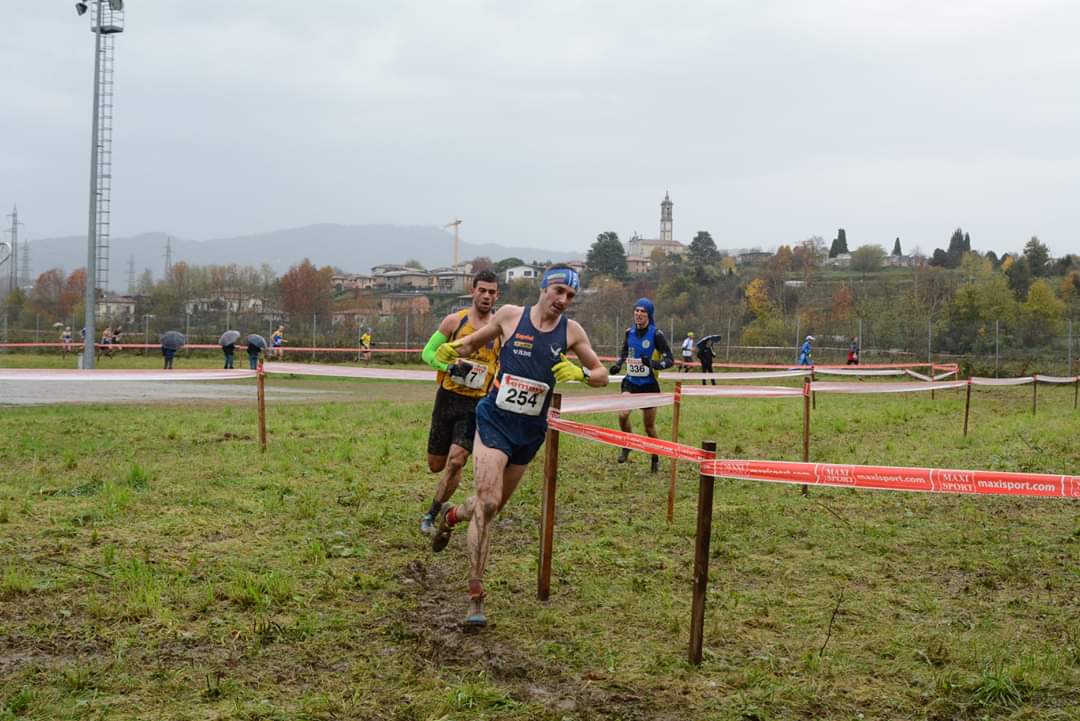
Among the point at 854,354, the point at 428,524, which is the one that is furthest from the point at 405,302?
the point at 428,524

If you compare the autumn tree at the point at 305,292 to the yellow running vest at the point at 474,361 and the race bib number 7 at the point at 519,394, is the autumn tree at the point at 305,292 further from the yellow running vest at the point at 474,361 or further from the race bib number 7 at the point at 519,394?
the race bib number 7 at the point at 519,394

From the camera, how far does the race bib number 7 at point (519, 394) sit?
5914 millimetres

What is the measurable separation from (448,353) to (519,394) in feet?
3.13

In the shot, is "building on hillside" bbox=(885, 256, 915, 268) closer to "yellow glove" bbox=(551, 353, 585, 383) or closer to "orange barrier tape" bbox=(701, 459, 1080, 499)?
"yellow glove" bbox=(551, 353, 585, 383)

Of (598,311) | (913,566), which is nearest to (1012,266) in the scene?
(598,311)

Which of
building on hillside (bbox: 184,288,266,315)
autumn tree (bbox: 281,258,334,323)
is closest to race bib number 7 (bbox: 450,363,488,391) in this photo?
autumn tree (bbox: 281,258,334,323)

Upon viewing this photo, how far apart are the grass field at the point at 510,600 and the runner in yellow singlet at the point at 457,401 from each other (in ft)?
2.15

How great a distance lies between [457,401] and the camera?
7.89 meters

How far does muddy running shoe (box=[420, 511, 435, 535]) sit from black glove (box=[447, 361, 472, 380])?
166 cm

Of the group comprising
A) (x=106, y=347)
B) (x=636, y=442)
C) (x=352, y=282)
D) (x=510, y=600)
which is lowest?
(x=510, y=600)

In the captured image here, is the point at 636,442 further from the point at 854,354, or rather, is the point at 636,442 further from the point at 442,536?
the point at 854,354

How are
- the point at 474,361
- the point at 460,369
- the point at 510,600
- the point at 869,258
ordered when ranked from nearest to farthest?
the point at 510,600 < the point at 460,369 < the point at 474,361 < the point at 869,258

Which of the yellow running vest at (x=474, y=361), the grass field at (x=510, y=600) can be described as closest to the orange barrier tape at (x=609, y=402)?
the yellow running vest at (x=474, y=361)

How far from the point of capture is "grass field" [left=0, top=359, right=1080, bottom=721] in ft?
14.9
